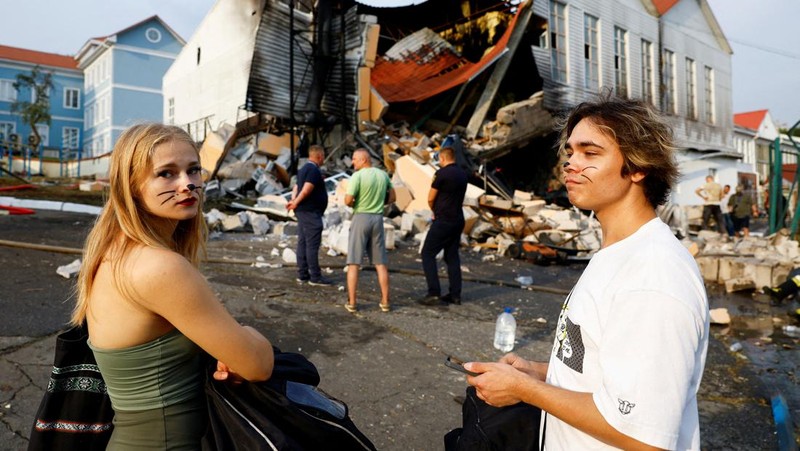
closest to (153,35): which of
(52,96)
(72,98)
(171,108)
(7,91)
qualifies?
(72,98)

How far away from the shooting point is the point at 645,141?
138 cm

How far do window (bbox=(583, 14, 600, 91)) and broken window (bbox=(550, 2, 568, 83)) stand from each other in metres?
1.56

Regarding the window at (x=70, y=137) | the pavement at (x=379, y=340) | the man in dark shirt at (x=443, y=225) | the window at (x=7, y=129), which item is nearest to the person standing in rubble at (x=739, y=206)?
the pavement at (x=379, y=340)

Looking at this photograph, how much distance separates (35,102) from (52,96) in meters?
5.13

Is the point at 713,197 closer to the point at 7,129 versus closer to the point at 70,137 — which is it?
the point at 70,137

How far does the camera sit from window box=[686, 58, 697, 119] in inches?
1065

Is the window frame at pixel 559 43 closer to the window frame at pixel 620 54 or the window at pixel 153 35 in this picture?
the window frame at pixel 620 54

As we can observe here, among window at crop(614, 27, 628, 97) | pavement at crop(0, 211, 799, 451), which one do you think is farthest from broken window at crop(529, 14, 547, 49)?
pavement at crop(0, 211, 799, 451)

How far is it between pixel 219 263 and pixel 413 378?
4887 mm

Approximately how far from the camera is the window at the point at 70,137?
144 ft

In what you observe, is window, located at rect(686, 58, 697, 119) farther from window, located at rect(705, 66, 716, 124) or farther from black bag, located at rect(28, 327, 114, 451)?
black bag, located at rect(28, 327, 114, 451)

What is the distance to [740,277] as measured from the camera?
9273mm

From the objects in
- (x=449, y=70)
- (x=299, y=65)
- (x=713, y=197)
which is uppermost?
(x=449, y=70)

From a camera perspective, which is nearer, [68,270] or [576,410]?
[576,410]
